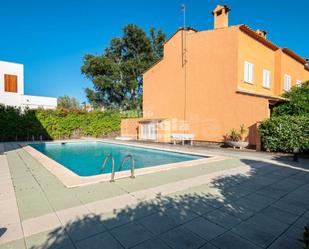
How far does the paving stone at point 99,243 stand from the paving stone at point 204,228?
1114mm

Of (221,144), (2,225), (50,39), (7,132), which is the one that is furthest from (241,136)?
(50,39)

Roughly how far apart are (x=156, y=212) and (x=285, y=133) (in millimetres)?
9293

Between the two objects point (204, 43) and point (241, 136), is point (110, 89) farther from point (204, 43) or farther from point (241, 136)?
point (241, 136)

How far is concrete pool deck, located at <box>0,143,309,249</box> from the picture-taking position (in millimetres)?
2697

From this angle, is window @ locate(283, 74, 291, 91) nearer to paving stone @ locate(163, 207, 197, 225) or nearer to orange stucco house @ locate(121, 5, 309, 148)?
orange stucco house @ locate(121, 5, 309, 148)

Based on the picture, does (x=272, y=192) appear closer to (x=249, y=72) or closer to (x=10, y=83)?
(x=249, y=72)

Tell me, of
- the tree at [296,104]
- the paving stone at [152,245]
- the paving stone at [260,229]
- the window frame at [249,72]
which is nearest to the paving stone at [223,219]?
the paving stone at [260,229]

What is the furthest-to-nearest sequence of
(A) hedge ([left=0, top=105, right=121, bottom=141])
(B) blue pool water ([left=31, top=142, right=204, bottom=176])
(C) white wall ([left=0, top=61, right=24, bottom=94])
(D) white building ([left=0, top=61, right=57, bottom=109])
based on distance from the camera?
(D) white building ([left=0, top=61, right=57, bottom=109])
(C) white wall ([left=0, top=61, right=24, bottom=94])
(A) hedge ([left=0, top=105, right=121, bottom=141])
(B) blue pool water ([left=31, top=142, right=204, bottom=176])

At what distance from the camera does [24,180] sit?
17.6 ft

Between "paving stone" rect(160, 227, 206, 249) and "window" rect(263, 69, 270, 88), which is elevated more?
"window" rect(263, 69, 270, 88)

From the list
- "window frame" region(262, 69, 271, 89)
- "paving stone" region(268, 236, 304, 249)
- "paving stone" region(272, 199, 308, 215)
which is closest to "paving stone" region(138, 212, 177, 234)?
"paving stone" region(268, 236, 304, 249)

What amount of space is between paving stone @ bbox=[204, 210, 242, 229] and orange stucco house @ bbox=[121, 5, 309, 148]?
9.98m

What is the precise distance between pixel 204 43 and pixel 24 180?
14743 millimetres

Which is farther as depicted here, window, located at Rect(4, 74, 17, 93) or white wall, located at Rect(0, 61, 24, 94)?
window, located at Rect(4, 74, 17, 93)
